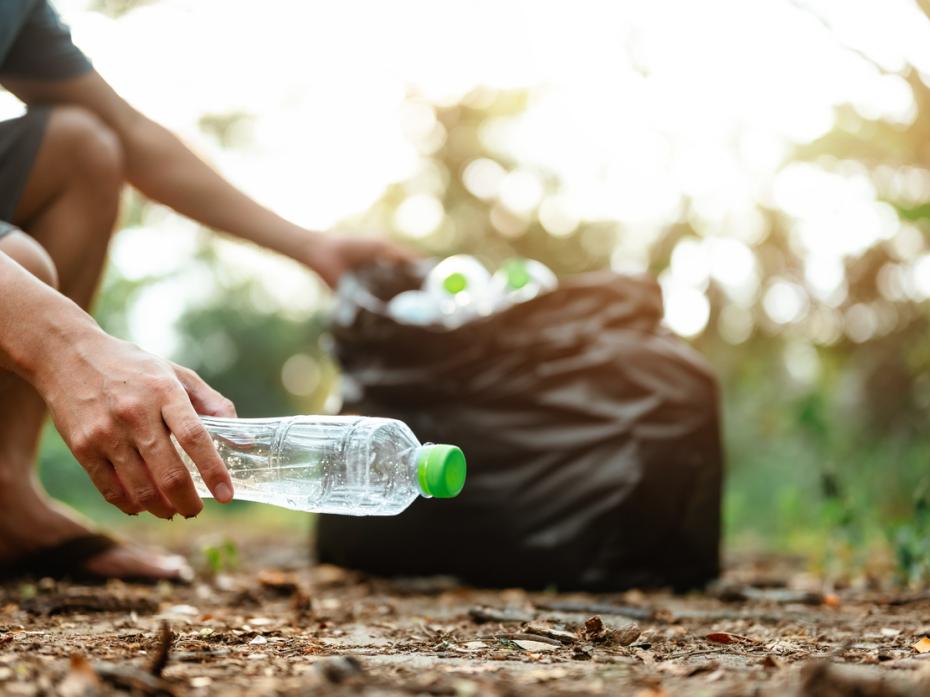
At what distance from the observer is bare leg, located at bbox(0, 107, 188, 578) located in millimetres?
2293

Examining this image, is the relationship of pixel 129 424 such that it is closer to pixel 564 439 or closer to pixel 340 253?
pixel 564 439

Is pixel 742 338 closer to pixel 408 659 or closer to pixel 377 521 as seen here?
pixel 377 521

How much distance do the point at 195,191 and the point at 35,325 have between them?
54.4 inches

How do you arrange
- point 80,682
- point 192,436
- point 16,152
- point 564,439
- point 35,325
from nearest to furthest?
point 80,682 < point 192,436 < point 35,325 < point 16,152 < point 564,439

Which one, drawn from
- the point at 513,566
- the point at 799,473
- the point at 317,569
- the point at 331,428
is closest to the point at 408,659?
the point at 331,428

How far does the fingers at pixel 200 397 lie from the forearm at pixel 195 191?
1.37 m

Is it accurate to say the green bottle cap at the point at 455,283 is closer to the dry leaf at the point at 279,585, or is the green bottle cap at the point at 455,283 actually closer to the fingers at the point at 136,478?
the dry leaf at the point at 279,585

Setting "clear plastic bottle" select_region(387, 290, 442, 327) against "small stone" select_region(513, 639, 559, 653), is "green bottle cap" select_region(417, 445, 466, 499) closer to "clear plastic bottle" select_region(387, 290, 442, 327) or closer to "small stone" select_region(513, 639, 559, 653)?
"small stone" select_region(513, 639, 559, 653)

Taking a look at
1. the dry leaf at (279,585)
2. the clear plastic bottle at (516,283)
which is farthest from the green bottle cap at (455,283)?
the dry leaf at (279,585)

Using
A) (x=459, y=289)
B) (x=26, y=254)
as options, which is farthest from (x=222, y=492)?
(x=459, y=289)

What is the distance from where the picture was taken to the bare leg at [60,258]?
229 cm

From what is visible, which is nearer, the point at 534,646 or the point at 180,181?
the point at 534,646

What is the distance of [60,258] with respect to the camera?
2346mm

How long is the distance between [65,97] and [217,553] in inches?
48.7
